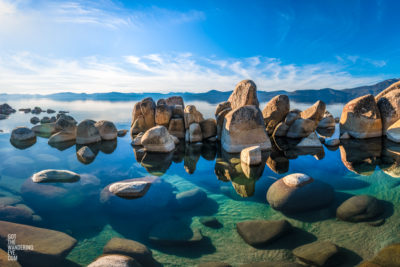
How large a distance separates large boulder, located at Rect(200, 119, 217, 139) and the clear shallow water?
2.92 metres

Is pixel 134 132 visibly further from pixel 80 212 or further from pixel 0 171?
pixel 80 212

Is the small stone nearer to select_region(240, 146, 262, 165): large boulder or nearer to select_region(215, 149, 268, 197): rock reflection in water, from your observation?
select_region(215, 149, 268, 197): rock reflection in water

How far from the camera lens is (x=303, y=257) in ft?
11.5

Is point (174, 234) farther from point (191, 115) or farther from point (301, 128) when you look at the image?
point (301, 128)

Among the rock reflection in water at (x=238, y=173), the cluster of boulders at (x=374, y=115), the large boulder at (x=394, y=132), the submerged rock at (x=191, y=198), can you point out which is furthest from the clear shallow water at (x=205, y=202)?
the cluster of boulders at (x=374, y=115)

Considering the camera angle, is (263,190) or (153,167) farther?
(153,167)

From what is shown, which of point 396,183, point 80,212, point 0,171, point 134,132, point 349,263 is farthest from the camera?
→ point 134,132

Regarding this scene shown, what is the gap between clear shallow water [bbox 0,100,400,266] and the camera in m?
3.95

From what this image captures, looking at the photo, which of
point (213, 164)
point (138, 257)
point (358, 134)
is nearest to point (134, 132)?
point (213, 164)

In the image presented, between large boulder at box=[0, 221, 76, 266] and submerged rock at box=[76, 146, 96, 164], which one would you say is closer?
large boulder at box=[0, 221, 76, 266]

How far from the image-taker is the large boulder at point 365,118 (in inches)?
504

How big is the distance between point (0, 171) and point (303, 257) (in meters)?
11.5

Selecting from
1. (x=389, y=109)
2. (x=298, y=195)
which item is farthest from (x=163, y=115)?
(x=389, y=109)

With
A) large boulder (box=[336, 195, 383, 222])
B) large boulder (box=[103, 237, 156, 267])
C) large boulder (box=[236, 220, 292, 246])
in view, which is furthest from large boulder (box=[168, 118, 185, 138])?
large boulder (box=[336, 195, 383, 222])
